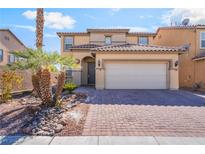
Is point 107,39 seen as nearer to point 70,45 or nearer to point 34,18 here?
point 70,45

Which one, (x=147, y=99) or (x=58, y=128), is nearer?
(x=58, y=128)

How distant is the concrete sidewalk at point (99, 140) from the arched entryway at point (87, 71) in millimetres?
17460

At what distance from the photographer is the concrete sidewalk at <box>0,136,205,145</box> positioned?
19.8ft

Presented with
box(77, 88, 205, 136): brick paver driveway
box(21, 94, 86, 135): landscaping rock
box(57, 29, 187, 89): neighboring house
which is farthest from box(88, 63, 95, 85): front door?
box(21, 94, 86, 135): landscaping rock

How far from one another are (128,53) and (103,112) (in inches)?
379

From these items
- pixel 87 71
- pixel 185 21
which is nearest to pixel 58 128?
pixel 87 71

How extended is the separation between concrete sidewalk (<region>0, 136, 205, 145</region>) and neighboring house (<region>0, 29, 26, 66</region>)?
70.2 feet

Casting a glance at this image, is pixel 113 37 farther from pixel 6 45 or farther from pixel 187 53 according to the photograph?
pixel 6 45

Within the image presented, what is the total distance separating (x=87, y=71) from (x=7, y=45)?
11421 mm

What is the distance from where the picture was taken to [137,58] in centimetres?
1831

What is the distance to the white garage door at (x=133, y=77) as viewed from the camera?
18.3 metres

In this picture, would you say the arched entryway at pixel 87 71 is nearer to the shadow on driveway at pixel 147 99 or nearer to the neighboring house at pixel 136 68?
the neighboring house at pixel 136 68

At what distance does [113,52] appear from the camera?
1816 cm
